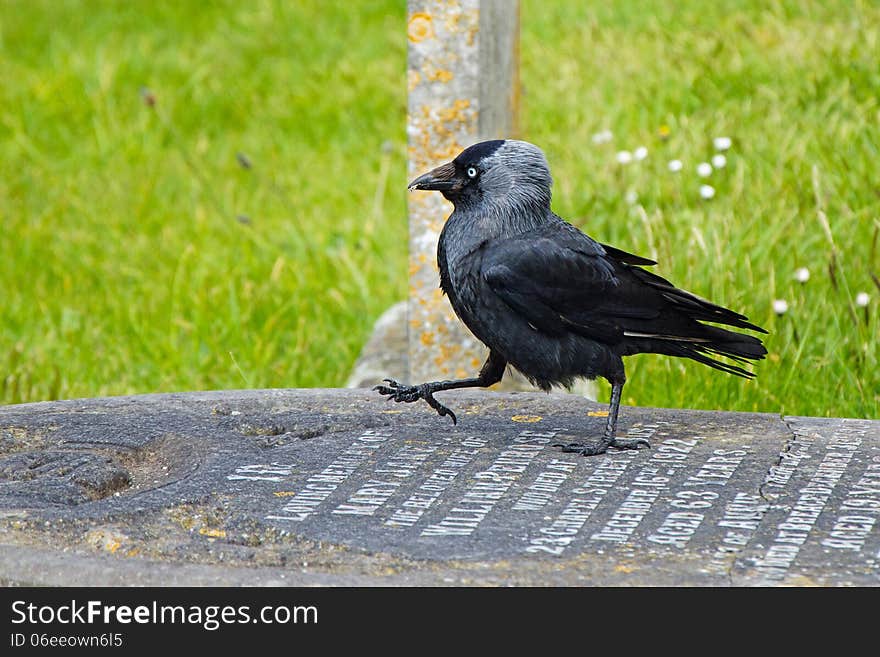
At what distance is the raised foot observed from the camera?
3.20 m

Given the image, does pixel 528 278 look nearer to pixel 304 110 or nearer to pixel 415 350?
pixel 415 350

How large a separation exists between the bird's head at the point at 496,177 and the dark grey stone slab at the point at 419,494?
595 millimetres

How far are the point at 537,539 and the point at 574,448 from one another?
0.62 meters

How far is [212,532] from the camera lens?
8.84 feet

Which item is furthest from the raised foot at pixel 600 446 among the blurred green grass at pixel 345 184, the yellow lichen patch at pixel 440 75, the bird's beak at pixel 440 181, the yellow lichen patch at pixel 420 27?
the yellow lichen patch at pixel 420 27

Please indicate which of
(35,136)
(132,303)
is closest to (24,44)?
(35,136)

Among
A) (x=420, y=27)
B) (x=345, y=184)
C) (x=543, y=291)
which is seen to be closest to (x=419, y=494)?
(x=543, y=291)

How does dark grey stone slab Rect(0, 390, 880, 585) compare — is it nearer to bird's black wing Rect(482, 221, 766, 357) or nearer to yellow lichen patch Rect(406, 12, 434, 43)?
bird's black wing Rect(482, 221, 766, 357)

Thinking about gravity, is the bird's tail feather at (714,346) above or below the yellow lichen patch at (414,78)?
below

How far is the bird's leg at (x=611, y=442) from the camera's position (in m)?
3.20

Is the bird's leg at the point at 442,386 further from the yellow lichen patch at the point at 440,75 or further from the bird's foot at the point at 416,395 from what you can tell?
the yellow lichen patch at the point at 440,75

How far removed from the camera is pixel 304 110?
8273mm

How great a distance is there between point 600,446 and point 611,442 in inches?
1.6

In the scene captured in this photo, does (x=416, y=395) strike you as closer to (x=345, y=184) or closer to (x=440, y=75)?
(x=440, y=75)
